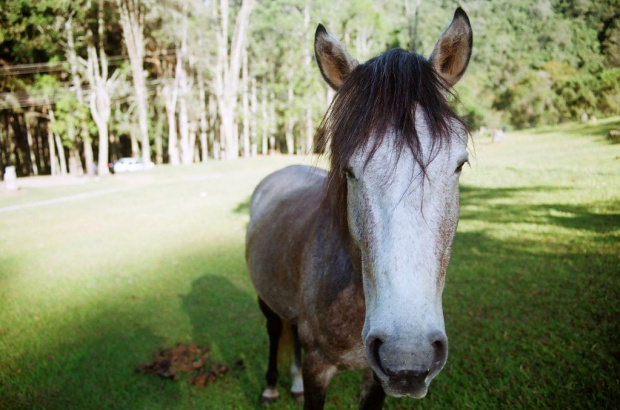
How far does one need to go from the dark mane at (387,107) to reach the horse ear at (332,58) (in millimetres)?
179

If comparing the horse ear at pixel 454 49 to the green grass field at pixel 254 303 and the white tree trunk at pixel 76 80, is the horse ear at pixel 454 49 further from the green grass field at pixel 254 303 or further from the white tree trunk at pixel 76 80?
the white tree trunk at pixel 76 80

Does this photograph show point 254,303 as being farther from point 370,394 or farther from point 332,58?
point 332,58

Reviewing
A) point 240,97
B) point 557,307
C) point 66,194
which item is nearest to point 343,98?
point 557,307

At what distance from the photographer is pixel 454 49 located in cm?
183

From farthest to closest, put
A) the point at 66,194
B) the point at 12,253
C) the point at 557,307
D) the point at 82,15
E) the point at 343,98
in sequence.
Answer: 1. the point at 82,15
2. the point at 66,194
3. the point at 12,253
4. the point at 557,307
5. the point at 343,98

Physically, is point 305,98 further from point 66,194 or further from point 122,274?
point 122,274

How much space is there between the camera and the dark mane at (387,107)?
1509mm

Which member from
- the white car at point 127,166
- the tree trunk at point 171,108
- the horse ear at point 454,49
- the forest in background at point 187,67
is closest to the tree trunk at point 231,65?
the forest in background at point 187,67

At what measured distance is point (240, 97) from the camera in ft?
124

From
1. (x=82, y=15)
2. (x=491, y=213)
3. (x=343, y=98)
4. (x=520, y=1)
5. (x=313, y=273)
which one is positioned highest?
(x=82, y=15)

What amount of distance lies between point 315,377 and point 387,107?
5.47ft

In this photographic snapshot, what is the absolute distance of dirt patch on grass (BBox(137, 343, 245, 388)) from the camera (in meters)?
3.73

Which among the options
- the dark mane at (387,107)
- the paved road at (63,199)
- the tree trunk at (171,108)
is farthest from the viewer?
the tree trunk at (171,108)

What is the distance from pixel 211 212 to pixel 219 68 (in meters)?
20.1
